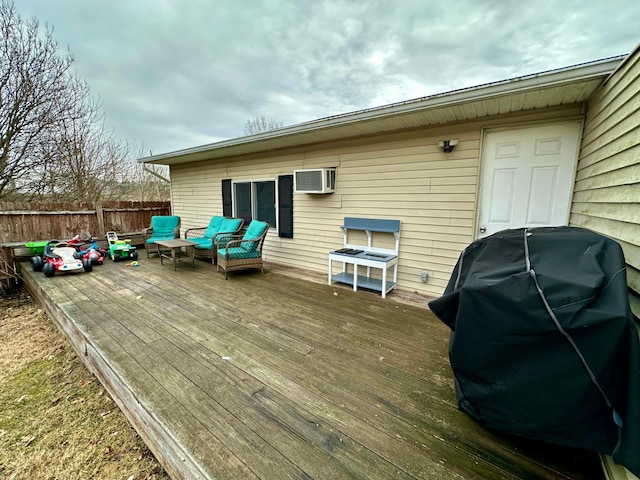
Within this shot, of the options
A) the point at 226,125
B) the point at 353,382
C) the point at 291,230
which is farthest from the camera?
the point at 226,125

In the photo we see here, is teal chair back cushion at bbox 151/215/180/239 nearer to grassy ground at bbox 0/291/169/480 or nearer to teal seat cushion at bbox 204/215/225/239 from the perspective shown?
teal seat cushion at bbox 204/215/225/239

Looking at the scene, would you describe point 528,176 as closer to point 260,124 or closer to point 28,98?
point 28,98

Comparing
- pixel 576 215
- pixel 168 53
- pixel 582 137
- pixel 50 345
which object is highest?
pixel 168 53

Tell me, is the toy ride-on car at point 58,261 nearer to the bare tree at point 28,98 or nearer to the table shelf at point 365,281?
the bare tree at point 28,98

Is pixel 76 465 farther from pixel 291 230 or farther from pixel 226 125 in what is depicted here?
pixel 226 125

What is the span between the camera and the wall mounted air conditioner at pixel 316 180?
14.7ft

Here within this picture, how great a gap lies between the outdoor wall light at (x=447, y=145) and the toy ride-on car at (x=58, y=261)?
6353mm

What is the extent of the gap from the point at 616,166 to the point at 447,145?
1830 millimetres

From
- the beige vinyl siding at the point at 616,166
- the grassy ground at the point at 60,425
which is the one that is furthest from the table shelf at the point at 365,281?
the grassy ground at the point at 60,425

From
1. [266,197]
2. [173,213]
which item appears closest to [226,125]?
[173,213]

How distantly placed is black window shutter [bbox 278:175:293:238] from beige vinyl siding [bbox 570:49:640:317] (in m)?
4.19

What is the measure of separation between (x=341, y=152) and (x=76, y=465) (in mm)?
4483

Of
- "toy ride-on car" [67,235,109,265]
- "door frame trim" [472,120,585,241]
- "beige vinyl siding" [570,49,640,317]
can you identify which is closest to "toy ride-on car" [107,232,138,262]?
"toy ride-on car" [67,235,109,265]

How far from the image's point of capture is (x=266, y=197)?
577 centimetres
